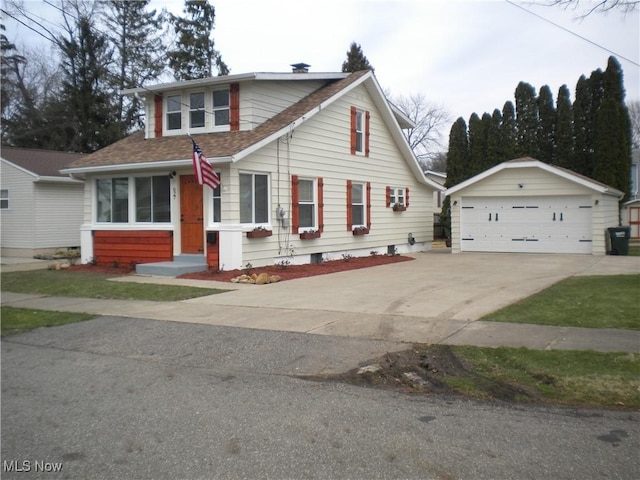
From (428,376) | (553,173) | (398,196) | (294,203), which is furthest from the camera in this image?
(398,196)

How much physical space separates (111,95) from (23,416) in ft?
113

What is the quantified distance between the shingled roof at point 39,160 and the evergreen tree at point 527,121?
21.6 meters

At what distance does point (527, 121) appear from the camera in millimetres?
28969

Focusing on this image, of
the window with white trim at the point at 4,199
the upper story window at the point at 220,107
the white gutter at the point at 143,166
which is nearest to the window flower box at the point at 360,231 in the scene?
the upper story window at the point at 220,107

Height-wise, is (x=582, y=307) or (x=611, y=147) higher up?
(x=611, y=147)

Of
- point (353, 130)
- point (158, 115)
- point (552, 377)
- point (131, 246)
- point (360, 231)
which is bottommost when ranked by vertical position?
point (552, 377)

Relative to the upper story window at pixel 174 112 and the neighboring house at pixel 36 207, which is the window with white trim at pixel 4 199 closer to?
the neighboring house at pixel 36 207

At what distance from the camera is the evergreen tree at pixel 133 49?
36625mm

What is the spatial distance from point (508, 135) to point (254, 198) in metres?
17.6

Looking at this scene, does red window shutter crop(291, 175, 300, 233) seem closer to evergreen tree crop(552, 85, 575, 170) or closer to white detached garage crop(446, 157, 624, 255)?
white detached garage crop(446, 157, 624, 255)

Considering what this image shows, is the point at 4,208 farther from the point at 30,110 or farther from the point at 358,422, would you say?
the point at 358,422

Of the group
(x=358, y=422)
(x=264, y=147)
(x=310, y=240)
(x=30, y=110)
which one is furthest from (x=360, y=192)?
(x=30, y=110)

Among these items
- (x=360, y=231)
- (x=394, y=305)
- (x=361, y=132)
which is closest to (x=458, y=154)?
(x=361, y=132)

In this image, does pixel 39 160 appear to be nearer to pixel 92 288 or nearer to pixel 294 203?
pixel 294 203
